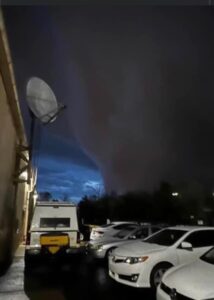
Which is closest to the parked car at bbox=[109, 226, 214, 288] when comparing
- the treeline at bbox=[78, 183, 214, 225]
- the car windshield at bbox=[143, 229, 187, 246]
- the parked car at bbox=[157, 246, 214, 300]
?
the car windshield at bbox=[143, 229, 187, 246]

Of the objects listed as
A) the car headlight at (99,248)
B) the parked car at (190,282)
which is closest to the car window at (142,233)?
the car headlight at (99,248)

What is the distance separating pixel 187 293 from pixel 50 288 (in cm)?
473

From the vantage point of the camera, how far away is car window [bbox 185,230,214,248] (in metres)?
9.02

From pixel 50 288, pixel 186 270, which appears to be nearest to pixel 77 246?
pixel 50 288

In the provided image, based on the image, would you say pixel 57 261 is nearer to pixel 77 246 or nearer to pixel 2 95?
pixel 77 246

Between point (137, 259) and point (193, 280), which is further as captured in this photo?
point (137, 259)

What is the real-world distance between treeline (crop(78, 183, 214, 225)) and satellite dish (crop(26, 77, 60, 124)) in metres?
39.1

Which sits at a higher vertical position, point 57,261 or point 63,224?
point 63,224

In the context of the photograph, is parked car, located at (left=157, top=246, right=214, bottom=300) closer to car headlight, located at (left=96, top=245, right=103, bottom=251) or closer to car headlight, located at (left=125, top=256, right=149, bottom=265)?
car headlight, located at (left=125, top=256, right=149, bottom=265)

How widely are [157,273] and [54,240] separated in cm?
500

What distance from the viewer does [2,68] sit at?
33.9 feet

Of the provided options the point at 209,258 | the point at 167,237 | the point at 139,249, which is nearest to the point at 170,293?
the point at 209,258

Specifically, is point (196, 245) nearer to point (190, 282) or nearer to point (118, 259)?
point (118, 259)

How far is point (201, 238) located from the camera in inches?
363
